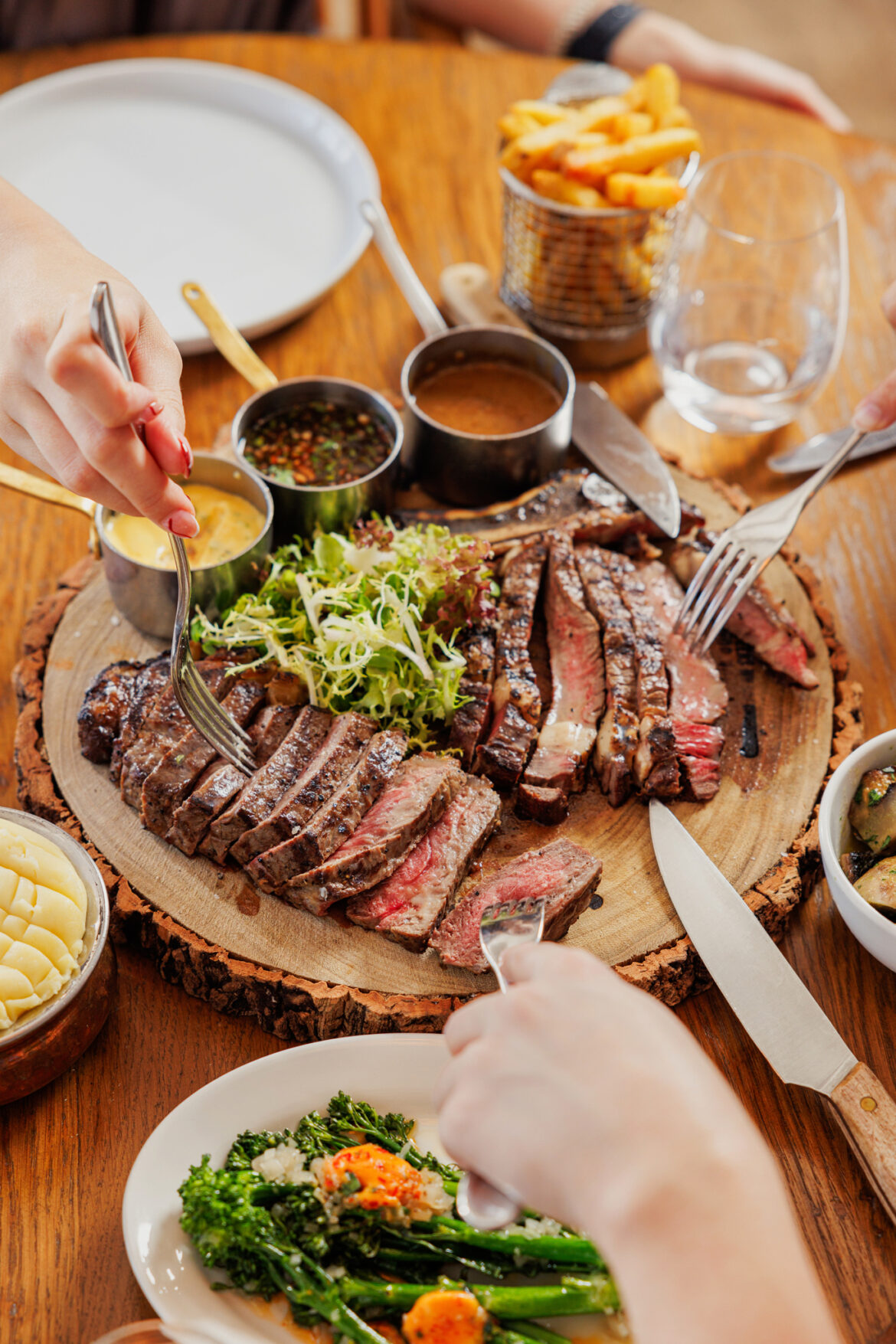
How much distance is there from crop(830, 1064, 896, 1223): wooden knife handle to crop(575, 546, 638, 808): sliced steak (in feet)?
3.47

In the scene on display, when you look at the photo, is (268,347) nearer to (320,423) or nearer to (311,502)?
(320,423)

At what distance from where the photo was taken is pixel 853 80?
976 centimetres

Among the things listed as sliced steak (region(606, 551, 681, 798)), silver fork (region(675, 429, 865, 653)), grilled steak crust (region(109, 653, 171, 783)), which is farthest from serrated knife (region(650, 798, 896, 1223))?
grilled steak crust (region(109, 653, 171, 783))

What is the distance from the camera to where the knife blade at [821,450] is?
447 cm

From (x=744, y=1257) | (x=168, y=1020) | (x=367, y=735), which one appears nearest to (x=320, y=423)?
(x=367, y=735)

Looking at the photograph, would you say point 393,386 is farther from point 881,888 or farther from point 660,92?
point 881,888

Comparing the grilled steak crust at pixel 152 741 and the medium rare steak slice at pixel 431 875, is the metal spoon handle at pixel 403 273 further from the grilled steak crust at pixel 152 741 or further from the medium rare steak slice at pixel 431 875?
the medium rare steak slice at pixel 431 875

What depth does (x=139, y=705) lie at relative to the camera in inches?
132

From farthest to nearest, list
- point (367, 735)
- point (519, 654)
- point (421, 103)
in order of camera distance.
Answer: point (421, 103), point (519, 654), point (367, 735)

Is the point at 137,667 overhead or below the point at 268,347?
below

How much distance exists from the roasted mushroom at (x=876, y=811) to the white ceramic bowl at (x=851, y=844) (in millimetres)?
22

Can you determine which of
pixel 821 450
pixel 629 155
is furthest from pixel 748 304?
pixel 629 155

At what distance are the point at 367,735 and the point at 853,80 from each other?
370 inches

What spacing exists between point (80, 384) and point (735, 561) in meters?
2.25
